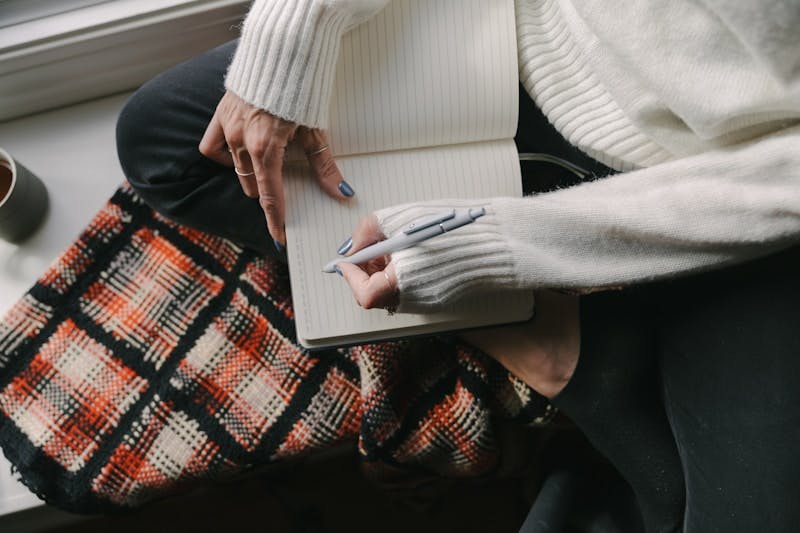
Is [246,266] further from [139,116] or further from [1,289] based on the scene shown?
[1,289]

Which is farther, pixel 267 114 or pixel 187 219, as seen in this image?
pixel 187 219

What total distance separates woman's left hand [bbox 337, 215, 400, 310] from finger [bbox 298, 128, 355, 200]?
4cm

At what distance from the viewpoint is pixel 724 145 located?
0.57 m

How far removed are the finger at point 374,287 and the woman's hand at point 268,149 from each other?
0.10 m

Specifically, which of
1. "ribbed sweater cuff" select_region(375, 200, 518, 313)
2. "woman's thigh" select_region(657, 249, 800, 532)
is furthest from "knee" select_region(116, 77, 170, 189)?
"woman's thigh" select_region(657, 249, 800, 532)

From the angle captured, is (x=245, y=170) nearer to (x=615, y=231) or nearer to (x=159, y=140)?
(x=159, y=140)

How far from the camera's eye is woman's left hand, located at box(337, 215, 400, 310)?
572 mm

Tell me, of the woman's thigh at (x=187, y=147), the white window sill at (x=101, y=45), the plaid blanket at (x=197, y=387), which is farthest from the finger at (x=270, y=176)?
the white window sill at (x=101, y=45)

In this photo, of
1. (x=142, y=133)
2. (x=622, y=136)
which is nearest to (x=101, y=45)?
(x=142, y=133)

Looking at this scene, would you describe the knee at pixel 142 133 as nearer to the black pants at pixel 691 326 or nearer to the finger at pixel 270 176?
the black pants at pixel 691 326

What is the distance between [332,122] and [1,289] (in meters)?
0.63

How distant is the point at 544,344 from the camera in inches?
28.0

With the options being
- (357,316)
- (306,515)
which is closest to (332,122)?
(357,316)

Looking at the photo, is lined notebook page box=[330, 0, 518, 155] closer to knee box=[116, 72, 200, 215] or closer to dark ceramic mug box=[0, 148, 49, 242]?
knee box=[116, 72, 200, 215]
